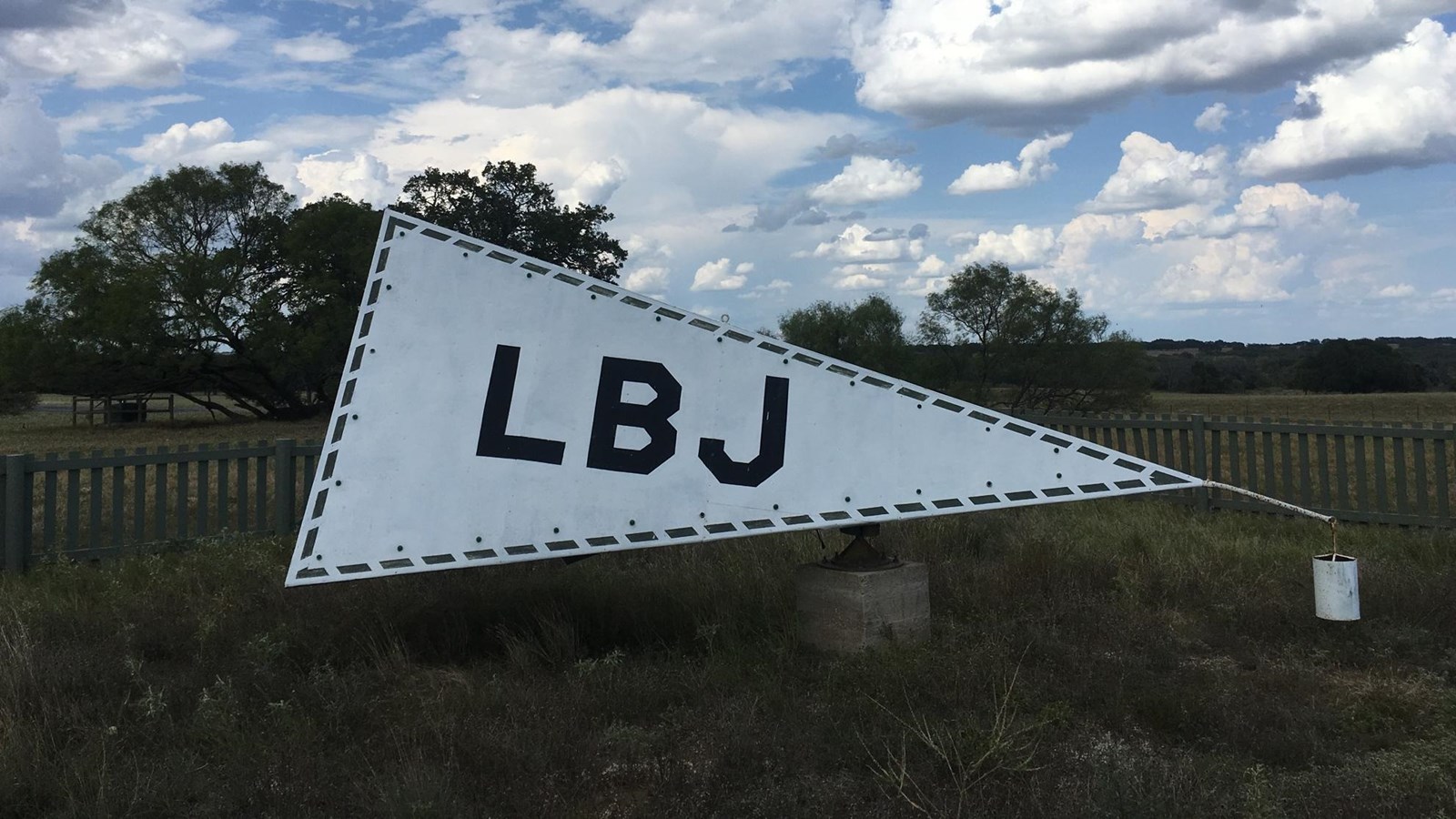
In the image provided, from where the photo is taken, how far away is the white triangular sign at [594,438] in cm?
525

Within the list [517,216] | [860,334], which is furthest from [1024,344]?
[517,216]

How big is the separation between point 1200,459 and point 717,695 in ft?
28.3

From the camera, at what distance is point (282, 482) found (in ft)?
32.9

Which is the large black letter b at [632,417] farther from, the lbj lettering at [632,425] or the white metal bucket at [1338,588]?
the white metal bucket at [1338,588]

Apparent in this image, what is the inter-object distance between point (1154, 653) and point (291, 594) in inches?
222

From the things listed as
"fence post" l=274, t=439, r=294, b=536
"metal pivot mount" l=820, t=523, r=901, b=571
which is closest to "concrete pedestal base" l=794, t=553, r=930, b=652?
"metal pivot mount" l=820, t=523, r=901, b=571

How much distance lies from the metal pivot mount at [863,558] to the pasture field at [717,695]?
0.51 m

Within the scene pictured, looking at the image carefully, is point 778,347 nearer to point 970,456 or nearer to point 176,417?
point 970,456

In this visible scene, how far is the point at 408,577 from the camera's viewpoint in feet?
23.8

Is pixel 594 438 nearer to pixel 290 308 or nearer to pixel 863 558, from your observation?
pixel 863 558

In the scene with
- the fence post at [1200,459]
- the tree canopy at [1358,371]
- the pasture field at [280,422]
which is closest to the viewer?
the fence post at [1200,459]

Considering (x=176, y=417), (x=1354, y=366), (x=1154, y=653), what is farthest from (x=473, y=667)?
(x=1354, y=366)

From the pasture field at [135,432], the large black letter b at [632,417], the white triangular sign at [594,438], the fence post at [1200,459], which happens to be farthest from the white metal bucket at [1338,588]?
the pasture field at [135,432]

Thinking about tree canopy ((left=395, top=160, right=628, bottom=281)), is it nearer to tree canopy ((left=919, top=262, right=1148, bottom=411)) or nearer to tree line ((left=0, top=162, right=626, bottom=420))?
tree line ((left=0, top=162, right=626, bottom=420))
